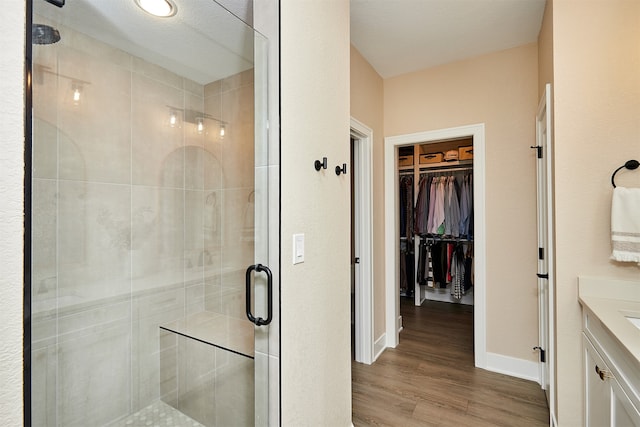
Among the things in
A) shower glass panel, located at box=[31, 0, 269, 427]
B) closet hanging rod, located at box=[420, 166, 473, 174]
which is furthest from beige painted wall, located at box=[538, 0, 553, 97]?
closet hanging rod, located at box=[420, 166, 473, 174]

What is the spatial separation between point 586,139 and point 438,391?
195 cm

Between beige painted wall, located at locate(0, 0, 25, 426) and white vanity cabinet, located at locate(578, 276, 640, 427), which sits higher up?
beige painted wall, located at locate(0, 0, 25, 426)

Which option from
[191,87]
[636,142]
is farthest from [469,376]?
[191,87]

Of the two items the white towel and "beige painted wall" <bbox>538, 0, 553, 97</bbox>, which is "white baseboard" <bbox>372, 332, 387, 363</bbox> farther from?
"beige painted wall" <bbox>538, 0, 553, 97</bbox>

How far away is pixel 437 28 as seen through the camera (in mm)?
2387

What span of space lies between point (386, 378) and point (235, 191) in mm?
2031

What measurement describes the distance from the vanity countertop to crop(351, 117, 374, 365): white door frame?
4.99 ft

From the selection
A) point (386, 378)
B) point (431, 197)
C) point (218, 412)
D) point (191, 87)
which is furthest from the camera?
point (431, 197)

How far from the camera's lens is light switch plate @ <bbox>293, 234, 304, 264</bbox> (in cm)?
137

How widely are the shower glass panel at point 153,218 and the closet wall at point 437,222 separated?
328 cm

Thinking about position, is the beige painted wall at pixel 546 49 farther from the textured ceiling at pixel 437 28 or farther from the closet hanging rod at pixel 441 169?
the closet hanging rod at pixel 441 169

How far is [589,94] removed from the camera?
1.73m

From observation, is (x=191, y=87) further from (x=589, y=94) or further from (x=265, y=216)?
(x=589, y=94)

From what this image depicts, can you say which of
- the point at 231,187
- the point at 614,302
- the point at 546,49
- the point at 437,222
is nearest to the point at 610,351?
the point at 614,302
